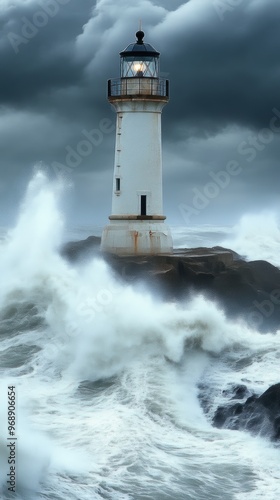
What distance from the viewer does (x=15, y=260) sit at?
1545cm

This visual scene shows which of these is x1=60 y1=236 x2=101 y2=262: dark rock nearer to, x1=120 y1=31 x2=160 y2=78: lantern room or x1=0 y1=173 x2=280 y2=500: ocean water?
x1=0 y1=173 x2=280 y2=500: ocean water

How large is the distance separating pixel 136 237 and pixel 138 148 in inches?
53.0

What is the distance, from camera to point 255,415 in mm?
8914

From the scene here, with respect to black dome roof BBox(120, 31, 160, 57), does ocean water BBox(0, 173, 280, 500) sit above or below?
below

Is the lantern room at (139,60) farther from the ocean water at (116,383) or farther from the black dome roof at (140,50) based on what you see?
the ocean water at (116,383)

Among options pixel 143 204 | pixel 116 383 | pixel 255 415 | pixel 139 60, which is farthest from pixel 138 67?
pixel 255 415

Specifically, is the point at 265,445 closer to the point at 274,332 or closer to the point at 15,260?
the point at 274,332

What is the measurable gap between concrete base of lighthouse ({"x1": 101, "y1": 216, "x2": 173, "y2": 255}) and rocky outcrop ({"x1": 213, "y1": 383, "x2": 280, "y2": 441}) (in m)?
5.46

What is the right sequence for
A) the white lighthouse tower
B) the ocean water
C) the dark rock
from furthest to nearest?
the dark rock → the white lighthouse tower → the ocean water

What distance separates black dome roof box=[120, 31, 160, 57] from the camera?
1431cm

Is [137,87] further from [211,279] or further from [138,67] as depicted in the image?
[211,279]

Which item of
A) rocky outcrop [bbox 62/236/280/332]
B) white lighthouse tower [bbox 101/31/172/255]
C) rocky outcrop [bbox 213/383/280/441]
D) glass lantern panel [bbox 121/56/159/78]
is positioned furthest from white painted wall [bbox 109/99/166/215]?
rocky outcrop [bbox 213/383/280/441]

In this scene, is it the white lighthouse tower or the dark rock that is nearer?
the white lighthouse tower

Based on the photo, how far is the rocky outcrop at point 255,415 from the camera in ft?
28.4
